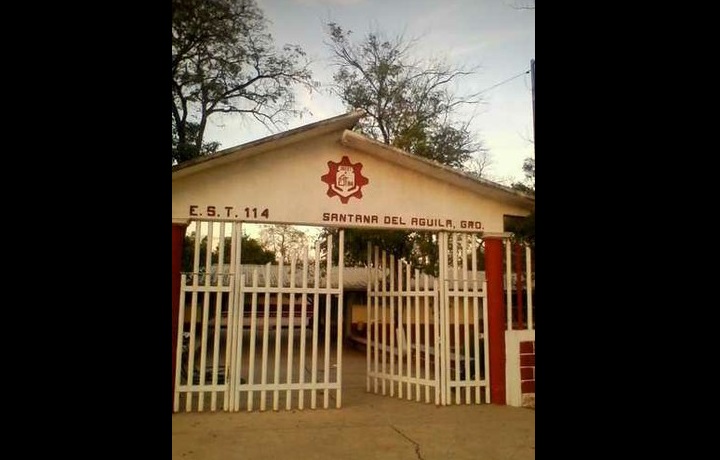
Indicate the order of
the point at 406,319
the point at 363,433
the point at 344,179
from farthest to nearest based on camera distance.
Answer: the point at 406,319, the point at 344,179, the point at 363,433

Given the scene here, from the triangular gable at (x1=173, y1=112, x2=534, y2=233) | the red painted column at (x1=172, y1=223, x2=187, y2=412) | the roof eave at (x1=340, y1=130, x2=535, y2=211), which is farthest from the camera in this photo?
the roof eave at (x1=340, y1=130, x2=535, y2=211)

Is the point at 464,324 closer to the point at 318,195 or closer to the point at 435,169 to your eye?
the point at 435,169

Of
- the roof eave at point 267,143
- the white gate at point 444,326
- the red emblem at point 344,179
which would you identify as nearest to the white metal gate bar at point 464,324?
the white gate at point 444,326

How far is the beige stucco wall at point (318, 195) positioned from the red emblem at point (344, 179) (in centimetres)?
7

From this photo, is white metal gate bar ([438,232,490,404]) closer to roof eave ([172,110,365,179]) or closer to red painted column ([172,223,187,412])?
roof eave ([172,110,365,179])

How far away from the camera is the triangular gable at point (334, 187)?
694cm

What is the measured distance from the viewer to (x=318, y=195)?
24.0 feet

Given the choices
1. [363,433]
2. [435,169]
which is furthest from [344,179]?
[363,433]

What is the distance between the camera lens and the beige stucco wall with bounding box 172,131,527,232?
696cm

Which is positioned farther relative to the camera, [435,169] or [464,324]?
[464,324]

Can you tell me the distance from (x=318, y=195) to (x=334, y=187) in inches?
10.5

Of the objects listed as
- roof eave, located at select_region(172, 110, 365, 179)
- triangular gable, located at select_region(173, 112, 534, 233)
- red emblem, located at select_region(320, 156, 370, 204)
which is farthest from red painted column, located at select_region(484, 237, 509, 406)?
roof eave, located at select_region(172, 110, 365, 179)
